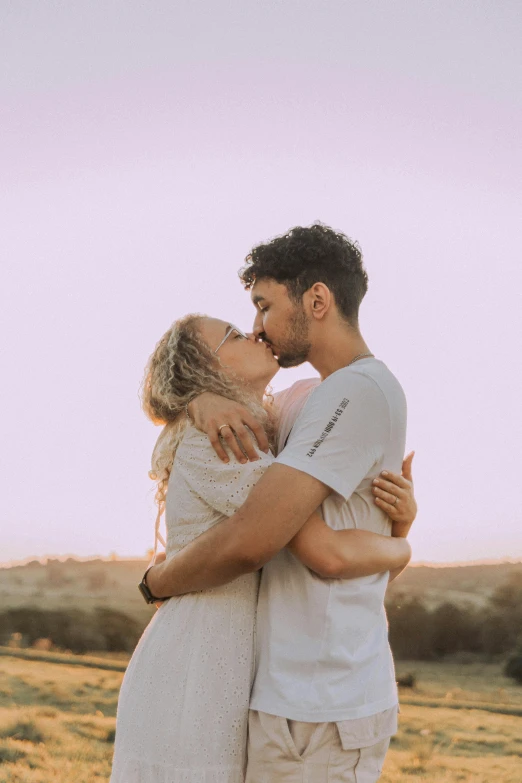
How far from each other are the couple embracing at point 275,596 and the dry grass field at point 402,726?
4.05 m

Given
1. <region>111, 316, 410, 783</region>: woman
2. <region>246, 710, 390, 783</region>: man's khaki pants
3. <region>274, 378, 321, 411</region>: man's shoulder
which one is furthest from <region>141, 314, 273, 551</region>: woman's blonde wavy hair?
<region>246, 710, 390, 783</region>: man's khaki pants

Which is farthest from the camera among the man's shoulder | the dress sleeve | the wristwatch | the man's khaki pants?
the man's shoulder

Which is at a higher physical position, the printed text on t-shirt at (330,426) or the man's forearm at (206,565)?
the printed text on t-shirt at (330,426)

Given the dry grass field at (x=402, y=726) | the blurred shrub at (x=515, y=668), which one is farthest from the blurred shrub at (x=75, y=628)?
the blurred shrub at (x=515, y=668)

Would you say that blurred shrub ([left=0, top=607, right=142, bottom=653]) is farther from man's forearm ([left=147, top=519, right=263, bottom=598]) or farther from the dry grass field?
man's forearm ([left=147, top=519, right=263, bottom=598])

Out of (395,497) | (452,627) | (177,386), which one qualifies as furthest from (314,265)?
(452,627)

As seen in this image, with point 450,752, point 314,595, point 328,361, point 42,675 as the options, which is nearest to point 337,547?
point 314,595

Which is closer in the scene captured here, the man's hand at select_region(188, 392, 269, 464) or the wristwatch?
the man's hand at select_region(188, 392, 269, 464)

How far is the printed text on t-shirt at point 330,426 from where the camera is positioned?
6.70 ft

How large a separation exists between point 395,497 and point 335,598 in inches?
13.4

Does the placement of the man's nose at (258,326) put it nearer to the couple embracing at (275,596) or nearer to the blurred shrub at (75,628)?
the couple embracing at (275,596)

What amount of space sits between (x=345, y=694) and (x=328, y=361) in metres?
1.04

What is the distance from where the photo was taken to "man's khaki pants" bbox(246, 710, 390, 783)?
1981 mm

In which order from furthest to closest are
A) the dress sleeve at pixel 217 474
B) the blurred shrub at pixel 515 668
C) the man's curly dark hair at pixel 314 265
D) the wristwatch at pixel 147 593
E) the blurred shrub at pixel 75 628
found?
the blurred shrub at pixel 75 628, the blurred shrub at pixel 515 668, the man's curly dark hair at pixel 314 265, the wristwatch at pixel 147 593, the dress sleeve at pixel 217 474
